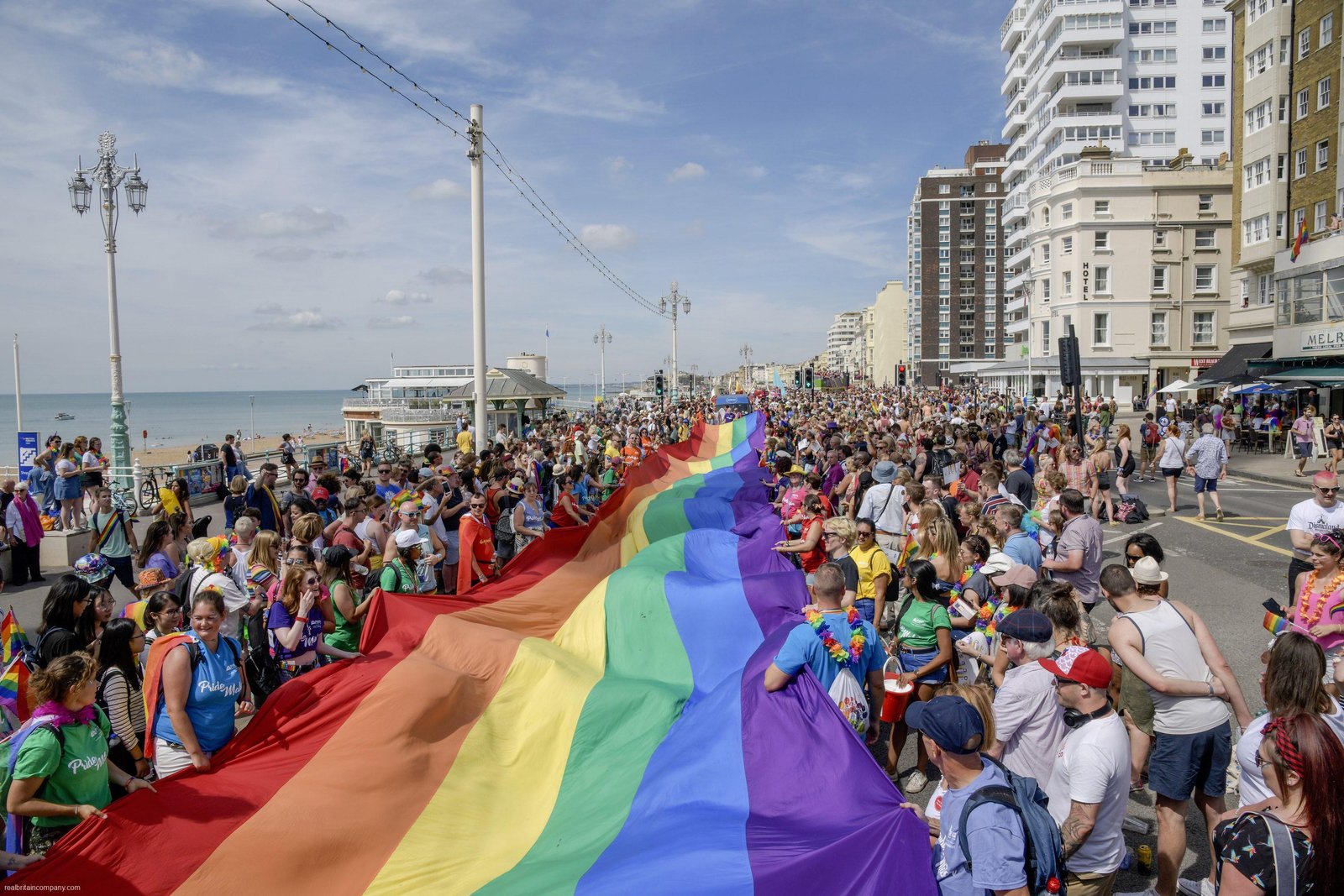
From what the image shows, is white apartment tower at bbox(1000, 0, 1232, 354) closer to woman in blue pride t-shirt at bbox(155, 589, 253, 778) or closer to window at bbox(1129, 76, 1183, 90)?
window at bbox(1129, 76, 1183, 90)

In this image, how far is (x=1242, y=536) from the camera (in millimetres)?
14734

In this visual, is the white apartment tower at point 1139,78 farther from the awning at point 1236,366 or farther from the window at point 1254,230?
the awning at point 1236,366

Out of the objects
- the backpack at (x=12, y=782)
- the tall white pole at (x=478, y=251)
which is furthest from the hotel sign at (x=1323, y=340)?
the backpack at (x=12, y=782)

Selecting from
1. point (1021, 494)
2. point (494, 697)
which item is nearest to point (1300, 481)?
point (1021, 494)

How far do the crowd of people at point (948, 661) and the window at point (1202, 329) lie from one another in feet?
160

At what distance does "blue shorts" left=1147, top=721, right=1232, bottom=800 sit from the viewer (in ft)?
14.9

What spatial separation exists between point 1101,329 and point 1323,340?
22.9 metres

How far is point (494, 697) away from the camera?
625 centimetres

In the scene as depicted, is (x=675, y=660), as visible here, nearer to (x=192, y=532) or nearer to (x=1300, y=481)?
(x=192, y=532)

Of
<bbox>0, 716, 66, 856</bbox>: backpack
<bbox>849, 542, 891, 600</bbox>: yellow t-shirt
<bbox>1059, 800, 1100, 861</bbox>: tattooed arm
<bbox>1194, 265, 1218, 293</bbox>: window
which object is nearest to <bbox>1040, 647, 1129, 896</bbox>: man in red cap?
<bbox>1059, 800, 1100, 861</bbox>: tattooed arm

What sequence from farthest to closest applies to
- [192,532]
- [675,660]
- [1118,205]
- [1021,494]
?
[1118,205] < [1021,494] < [192,532] < [675,660]

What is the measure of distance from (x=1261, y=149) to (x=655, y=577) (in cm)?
4427

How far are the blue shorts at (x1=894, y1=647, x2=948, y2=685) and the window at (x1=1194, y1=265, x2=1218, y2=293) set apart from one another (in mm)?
55917

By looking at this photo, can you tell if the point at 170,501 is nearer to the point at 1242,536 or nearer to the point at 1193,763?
the point at 1193,763
